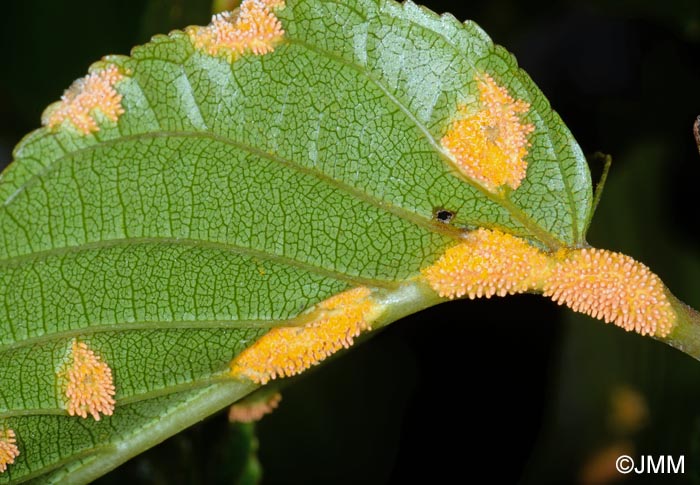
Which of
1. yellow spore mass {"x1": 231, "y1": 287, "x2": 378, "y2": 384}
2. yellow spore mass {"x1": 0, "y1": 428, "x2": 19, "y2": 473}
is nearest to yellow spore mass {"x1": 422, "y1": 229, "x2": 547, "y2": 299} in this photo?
yellow spore mass {"x1": 231, "y1": 287, "x2": 378, "y2": 384}

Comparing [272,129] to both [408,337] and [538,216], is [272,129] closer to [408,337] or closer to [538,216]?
[538,216]

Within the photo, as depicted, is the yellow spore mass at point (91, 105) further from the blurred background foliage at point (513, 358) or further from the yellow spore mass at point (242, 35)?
the blurred background foliage at point (513, 358)

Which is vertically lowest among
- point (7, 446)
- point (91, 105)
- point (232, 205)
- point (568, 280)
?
point (7, 446)

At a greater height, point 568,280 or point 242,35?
point 242,35

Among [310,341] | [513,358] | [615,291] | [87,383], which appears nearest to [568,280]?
[615,291]

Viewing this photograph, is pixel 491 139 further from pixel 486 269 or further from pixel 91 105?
pixel 91 105

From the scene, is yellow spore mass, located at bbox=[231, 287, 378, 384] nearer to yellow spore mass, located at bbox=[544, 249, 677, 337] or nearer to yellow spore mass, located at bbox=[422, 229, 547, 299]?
yellow spore mass, located at bbox=[422, 229, 547, 299]

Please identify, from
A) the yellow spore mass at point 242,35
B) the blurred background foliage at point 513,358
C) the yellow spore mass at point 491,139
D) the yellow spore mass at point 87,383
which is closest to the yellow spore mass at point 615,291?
the yellow spore mass at point 491,139
